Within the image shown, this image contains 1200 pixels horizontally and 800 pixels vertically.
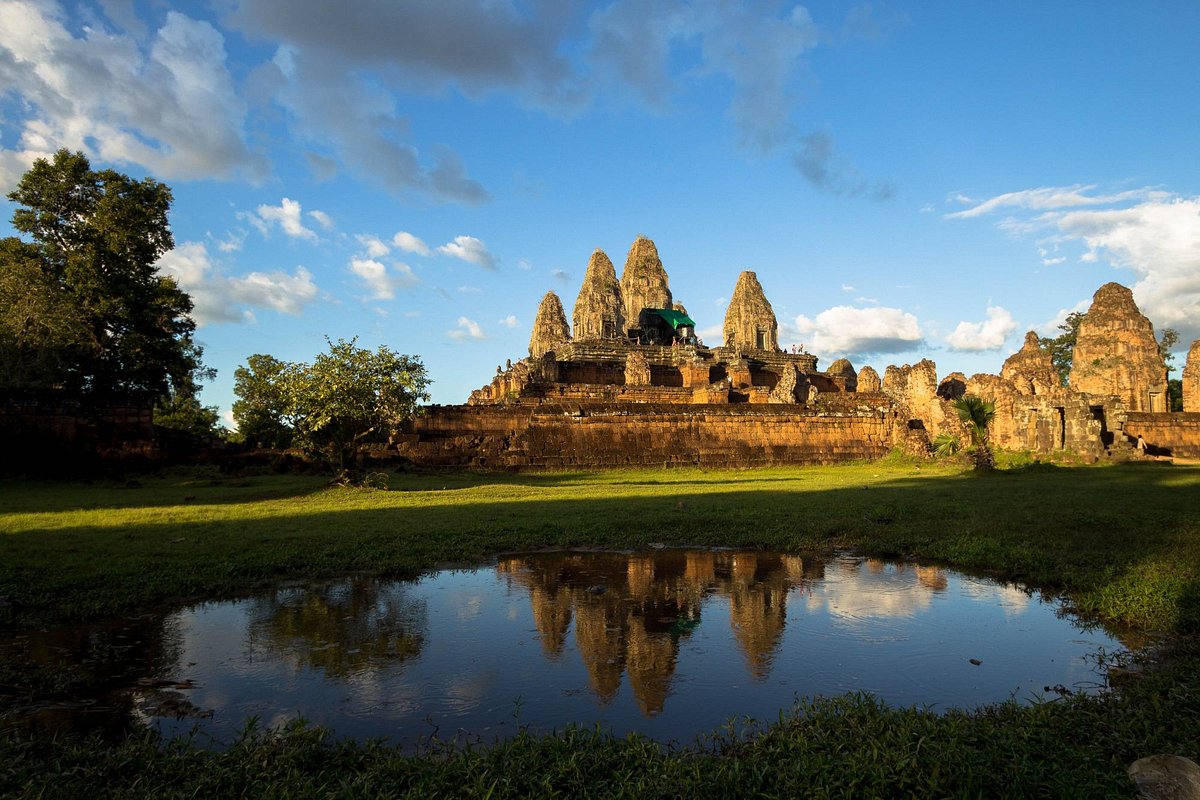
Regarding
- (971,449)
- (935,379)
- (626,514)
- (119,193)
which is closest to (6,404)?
(119,193)

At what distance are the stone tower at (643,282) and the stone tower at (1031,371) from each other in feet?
83.5

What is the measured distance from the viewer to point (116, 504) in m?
11.3

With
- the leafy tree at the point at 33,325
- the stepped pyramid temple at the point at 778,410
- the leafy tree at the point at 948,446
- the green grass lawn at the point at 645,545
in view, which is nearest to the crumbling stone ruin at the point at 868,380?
the stepped pyramid temple at the point at 778,410

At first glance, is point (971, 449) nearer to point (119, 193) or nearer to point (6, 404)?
point (6, 404)

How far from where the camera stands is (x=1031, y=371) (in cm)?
2775

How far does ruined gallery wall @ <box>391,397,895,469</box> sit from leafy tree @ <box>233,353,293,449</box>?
11.7 ft

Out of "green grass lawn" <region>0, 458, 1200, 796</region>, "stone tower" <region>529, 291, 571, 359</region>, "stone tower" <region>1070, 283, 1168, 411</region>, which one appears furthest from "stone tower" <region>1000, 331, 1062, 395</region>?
"stone tower" <region>529, 291, 571, 359</region>

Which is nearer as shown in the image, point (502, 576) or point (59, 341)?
point (502, 576)

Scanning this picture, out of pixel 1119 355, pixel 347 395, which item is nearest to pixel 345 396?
pixel 347 395

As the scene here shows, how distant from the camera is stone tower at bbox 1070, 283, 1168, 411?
29.5 m

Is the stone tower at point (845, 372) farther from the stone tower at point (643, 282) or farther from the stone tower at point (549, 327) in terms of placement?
the stone tower at point (549, 327)

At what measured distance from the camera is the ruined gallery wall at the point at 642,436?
18172 mm

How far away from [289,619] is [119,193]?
68.2 feet

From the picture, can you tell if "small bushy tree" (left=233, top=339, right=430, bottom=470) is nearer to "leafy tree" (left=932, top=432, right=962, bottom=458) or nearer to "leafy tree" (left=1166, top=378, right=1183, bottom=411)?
"leafy tree" (left=932, top=432, right=962, bottom=458)
